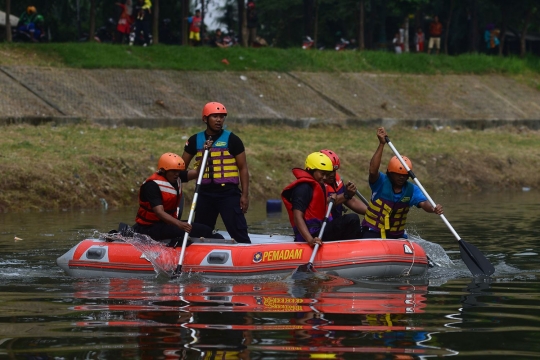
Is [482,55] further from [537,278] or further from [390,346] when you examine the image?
[390,346]

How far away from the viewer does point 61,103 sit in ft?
85.3

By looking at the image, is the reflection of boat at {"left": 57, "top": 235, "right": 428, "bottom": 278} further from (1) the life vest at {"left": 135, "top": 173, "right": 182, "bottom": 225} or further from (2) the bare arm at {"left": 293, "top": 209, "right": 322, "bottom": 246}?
(1) the life vest at {"left": 135, "top": 173, "right": 182, "bottom": 225}

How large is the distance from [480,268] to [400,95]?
22380mm

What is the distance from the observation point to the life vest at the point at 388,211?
12.3 metres

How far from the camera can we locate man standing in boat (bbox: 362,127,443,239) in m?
12.2

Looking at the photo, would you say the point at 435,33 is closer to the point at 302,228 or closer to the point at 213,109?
the point at 213,109

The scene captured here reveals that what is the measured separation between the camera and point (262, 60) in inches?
1314

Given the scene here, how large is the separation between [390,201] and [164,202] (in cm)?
241

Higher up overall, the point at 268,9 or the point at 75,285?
the point at 268,9

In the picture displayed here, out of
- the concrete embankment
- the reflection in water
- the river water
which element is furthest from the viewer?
the concrete embankment

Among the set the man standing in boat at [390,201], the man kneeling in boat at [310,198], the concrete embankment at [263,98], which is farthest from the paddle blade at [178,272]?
the concrete embankment at [263,98]

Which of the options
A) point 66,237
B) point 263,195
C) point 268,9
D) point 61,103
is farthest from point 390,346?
point 268,9

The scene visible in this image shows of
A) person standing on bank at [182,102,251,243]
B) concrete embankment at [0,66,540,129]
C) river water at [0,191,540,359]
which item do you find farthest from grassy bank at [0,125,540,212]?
person standing on bank at [182,102,251,243]

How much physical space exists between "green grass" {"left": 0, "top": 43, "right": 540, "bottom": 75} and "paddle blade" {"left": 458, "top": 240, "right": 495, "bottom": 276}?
18.5m
